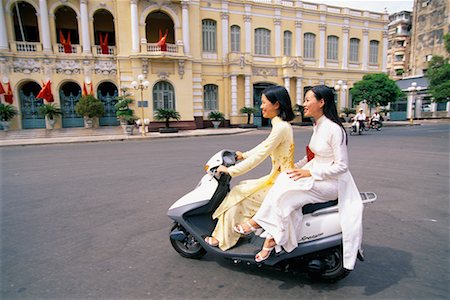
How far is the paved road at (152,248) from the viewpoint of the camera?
2357 mm

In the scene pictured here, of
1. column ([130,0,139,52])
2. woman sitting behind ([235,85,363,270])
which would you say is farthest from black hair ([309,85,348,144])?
column ([130,0,139,52])

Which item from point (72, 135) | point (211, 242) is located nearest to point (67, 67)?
point (72, 135)

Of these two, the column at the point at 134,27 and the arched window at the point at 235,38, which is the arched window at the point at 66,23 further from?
the arched window at the point at 235,38

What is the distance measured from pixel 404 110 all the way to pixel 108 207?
39.8 metres

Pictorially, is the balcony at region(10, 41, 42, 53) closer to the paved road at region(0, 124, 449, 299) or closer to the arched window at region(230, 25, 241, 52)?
the arched window at region(230, 25, 241, 52)

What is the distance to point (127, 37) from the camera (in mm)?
20812

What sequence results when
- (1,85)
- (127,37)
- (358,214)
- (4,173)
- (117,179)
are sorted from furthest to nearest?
(127,37)
(1,85)
(4,173)
(117,179)
(358,214)

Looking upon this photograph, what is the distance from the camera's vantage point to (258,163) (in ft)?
8.15

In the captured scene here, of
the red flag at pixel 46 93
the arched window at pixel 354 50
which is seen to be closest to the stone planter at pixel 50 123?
the red flag at pixel 46 93

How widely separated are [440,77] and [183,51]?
18.0 m

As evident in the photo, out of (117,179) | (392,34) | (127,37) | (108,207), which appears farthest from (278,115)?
(392,34)

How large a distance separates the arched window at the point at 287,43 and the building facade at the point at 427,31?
2784 cm

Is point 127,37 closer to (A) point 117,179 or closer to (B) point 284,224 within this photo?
(A) point 117,179

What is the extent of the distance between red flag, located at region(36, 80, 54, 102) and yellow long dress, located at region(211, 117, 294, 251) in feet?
68.8
